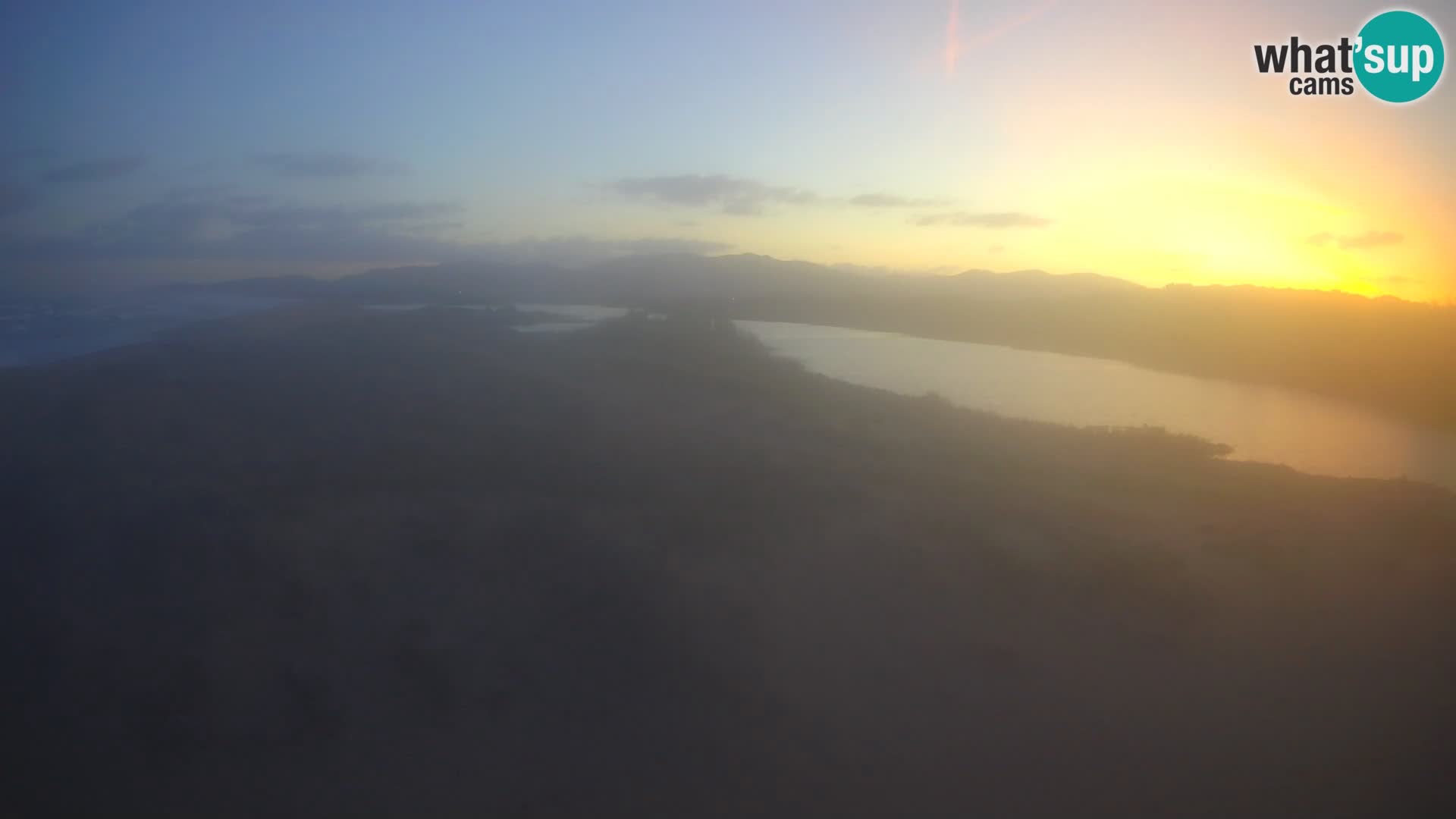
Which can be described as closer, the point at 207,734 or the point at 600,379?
the point at 207,734

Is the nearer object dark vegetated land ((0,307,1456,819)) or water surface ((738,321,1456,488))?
dark vegetated land ((0,307,1456,819))

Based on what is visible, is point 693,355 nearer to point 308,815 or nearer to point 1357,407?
point 1357,407

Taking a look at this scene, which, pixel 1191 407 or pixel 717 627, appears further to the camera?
A: pixel 1191 407

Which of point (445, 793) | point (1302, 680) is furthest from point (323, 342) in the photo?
point (1302, 680)

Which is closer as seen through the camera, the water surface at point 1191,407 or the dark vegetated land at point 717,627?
the dark vegetated land at point 717,627

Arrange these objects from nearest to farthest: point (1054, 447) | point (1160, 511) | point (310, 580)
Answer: point (310, 580) < point (1160, 511) < point (1054, 447)

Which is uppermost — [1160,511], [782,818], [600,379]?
[600,379]

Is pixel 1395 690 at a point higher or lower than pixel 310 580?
lower

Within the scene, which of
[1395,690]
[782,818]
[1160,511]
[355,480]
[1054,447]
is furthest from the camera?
[1054,447]
